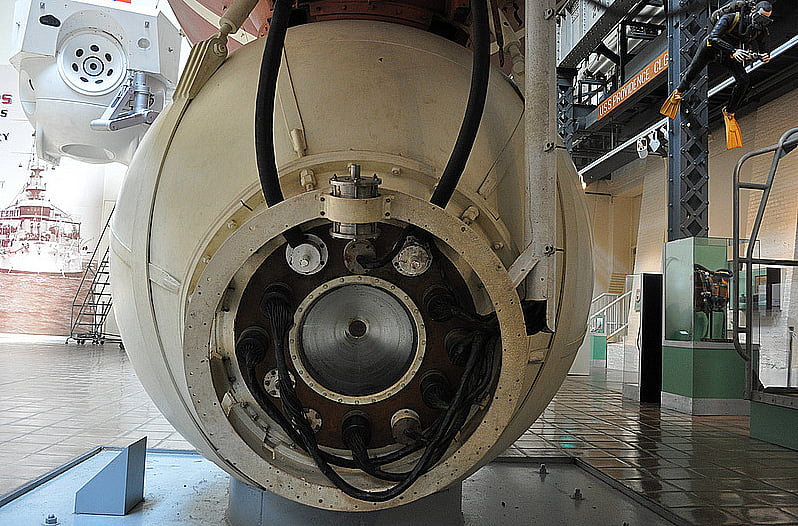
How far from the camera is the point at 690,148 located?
25.2 ft

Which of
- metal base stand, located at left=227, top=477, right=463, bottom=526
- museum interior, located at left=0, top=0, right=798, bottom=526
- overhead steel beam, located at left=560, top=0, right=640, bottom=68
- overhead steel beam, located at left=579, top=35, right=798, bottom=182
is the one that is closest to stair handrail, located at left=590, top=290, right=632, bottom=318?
overhead steel beam, located at left=579, top=35, right=798, bottom=182

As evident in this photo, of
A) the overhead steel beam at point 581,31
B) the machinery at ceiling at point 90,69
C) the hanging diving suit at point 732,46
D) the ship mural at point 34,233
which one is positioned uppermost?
the overhead steel beam at point 581,31

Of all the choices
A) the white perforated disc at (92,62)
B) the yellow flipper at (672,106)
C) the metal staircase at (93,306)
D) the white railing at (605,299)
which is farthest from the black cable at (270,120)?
the white railing at (605,299)

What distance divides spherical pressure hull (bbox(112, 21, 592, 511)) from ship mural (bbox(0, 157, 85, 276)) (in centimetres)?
1320

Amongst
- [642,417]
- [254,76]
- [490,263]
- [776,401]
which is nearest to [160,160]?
[254,76]

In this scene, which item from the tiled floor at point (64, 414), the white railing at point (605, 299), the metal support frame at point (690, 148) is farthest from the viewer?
the white railing at point (605, 299)

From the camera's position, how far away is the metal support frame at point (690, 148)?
759 cm

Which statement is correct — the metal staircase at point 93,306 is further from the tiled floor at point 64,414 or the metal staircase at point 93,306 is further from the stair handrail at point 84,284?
the tiled floor at point 64,414

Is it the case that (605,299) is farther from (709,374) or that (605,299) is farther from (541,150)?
(541,150)

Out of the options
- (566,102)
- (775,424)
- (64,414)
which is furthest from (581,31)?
(64,414)

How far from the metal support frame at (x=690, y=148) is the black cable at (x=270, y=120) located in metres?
7.09

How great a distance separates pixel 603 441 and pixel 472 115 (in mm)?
3418

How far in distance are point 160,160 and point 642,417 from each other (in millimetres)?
5197

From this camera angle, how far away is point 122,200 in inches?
70.4
